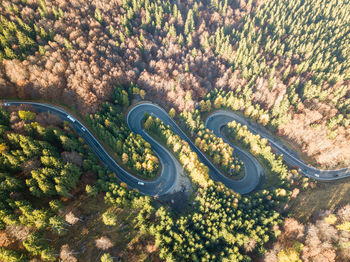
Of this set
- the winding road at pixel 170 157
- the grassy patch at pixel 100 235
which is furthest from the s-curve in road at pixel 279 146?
the grassy patch at pixel 100 235

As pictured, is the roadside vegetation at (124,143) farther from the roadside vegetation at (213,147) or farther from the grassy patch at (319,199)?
the grassy patch at (319,199)

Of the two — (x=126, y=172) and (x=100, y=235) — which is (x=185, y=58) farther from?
(x=100, y=235)

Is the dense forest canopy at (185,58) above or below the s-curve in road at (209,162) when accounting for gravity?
above

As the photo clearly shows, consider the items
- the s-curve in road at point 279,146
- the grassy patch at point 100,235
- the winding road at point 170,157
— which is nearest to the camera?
the grassy patch at point 100,235

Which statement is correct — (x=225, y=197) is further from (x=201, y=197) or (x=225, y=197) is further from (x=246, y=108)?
(x=246, y=108)

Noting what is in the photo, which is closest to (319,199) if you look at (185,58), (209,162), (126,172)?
(209,162)

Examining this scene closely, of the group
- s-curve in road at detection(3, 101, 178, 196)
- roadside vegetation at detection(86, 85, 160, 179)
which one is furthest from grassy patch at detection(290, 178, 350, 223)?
roadside vegetation at detection(86, 85, 160, 179)

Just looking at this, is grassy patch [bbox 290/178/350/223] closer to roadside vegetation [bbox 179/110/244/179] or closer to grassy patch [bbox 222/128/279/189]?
grassy patch [bbox 222/128/279/189]

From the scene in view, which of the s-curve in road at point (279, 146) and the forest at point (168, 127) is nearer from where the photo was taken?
the forest at point (168, 127)
